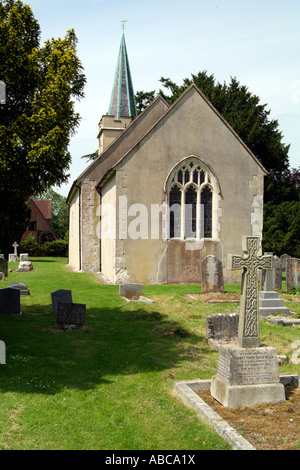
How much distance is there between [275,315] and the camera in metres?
12.8

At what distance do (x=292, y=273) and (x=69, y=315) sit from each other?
384 inches

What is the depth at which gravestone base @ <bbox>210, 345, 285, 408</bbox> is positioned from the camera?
6.16m

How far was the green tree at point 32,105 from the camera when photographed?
29.7 feet

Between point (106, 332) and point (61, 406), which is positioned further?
point (106, 332)

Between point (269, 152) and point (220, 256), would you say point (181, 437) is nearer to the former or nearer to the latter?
point (220, 256)

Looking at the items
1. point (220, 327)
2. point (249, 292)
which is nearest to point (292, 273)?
point (220, 327)

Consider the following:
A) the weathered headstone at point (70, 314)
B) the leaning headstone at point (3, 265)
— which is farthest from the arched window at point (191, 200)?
the weathered headstone at point (70, 314)

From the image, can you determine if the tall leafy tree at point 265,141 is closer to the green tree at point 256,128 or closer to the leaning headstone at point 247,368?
the green tree at point 256,128

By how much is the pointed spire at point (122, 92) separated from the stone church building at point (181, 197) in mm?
10774

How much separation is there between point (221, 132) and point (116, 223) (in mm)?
6318

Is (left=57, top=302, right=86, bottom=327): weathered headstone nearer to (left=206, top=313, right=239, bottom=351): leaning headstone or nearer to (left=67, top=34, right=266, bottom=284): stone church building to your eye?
(left=206, top=313, right=239, bottom=351): leaning headstone

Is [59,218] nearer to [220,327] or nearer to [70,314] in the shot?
[70,314]
